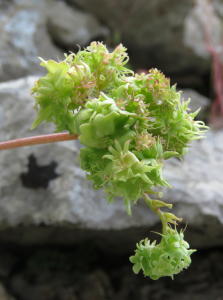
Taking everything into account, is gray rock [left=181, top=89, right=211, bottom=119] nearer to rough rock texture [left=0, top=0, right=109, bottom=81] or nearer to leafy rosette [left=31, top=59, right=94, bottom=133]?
rough rock texture [left=0, top=0, right=109, bottom=81]

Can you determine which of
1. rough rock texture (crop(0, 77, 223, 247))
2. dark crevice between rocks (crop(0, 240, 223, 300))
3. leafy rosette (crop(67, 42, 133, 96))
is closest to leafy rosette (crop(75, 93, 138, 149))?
leafy rosette (crop(67, 42, 133, 96))

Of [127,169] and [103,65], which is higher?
[103,65]

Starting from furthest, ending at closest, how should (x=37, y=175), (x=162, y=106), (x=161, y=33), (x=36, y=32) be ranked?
(x=161, y=33) → (x=36, y=32) → (x=37, y=175) → (x=162, y=106)

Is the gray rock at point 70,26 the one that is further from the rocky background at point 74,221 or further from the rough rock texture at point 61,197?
the rough rock texture at point 61,197

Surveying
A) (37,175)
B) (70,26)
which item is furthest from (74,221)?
(70,26)

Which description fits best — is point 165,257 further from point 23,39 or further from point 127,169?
point 23,39

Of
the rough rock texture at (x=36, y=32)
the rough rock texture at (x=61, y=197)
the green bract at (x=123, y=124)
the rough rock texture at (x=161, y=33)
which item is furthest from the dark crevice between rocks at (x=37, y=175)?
the rough rock texture at (x=161, y=33)
